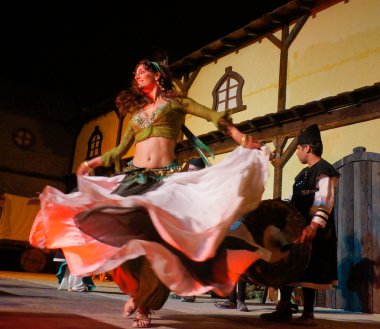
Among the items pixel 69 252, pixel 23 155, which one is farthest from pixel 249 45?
pixel 23 155

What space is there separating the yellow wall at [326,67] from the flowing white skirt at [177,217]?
202 inches

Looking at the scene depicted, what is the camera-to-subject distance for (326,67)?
27.7ft

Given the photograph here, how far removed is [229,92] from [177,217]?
8549mm

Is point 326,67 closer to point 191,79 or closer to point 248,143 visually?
point 191,79

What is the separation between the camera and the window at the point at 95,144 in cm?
1692

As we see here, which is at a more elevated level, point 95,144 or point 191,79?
point 191,79

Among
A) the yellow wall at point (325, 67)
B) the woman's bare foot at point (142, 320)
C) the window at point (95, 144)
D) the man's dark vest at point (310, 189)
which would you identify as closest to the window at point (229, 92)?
the yellow wall at point (325, 67)

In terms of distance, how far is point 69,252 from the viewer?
304 centimetres

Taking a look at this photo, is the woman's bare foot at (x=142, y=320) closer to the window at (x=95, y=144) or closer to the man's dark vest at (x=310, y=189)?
the man's dark vest at (x=310, y=189)

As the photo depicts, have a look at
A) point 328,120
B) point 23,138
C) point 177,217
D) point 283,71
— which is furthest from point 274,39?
point 23,138

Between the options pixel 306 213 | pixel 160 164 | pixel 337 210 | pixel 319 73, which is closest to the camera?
pixel 160 164

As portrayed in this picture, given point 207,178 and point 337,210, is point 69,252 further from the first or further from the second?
point 337,210

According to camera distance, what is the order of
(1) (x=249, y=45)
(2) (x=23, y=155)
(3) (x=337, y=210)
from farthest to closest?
(2) (x=23, y=155), (1) (x=249, y=45), (3) (x=337, y=210)

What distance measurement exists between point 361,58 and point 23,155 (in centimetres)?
1399
